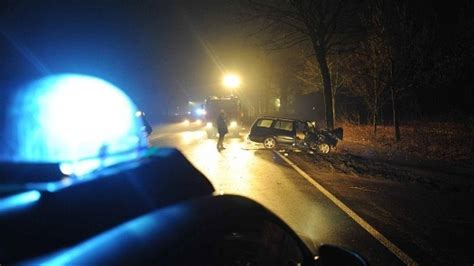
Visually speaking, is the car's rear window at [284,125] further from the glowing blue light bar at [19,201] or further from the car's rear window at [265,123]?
the glowing blue light bar at [19,201]

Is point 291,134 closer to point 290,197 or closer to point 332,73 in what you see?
point 290,197

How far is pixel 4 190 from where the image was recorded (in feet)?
8.73

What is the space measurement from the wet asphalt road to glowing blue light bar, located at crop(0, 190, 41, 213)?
1687mm

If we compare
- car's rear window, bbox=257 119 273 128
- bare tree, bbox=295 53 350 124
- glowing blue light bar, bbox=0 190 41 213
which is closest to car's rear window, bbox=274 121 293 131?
car's rear window, bbox=257 119 273 128

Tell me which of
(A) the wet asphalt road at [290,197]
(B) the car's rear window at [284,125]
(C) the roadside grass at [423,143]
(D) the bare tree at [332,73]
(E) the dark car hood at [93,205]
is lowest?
(C) the roadside grass at [423,143]

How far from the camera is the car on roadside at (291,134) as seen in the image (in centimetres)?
2011

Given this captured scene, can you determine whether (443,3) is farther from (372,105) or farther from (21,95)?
(21,95)

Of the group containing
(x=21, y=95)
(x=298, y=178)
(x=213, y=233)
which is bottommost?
(x=298, y=178)

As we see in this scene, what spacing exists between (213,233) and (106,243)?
0.58 m

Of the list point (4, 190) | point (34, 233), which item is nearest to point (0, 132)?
point (4, 190)

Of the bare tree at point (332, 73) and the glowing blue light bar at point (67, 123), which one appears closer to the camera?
the glowing blue light bar at point (67, 123)

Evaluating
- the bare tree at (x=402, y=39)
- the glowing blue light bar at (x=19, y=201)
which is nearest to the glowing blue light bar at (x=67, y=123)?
the glowing blue light bar at (x=19, y=201)

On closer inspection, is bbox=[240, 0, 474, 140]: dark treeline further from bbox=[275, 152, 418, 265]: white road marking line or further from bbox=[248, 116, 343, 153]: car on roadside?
bbox=[275, 152, 418, 265]: white road marking line

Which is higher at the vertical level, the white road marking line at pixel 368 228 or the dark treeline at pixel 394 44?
the dark treeline at pixel 394 44
